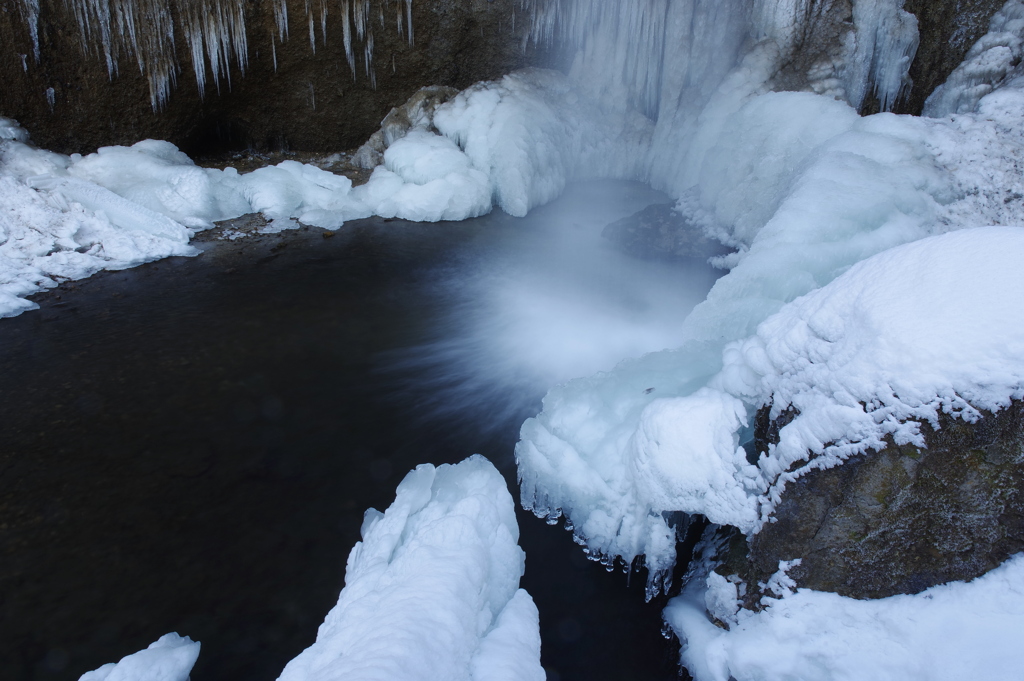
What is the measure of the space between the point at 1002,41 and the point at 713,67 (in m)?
3.76

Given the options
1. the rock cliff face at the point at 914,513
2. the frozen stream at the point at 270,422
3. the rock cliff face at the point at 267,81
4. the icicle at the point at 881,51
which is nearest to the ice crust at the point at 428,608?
the frozen stream at the point at 270,422

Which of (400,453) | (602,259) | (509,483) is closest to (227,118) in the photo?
(602,259)

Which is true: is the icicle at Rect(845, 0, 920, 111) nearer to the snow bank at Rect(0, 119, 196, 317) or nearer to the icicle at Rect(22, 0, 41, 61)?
the snow bank at Rect(0, 119, 196, 317)

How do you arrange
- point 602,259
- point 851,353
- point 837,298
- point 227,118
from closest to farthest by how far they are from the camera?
1. point 851,353
2. point 837,298
3. point 602,259
4. point 227,118

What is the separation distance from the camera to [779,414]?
306 cm

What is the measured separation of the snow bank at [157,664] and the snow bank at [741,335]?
7.02 feet

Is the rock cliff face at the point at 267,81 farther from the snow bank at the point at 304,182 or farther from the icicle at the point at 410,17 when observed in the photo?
the snow bank at the point at 304,182

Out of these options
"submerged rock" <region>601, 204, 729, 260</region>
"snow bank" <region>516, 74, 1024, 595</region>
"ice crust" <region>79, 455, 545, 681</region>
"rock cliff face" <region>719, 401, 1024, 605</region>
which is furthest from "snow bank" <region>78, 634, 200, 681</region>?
"submerged rock" <region>601, 204, 729, 260</region>

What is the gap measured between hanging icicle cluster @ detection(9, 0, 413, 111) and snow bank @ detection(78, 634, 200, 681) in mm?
8614

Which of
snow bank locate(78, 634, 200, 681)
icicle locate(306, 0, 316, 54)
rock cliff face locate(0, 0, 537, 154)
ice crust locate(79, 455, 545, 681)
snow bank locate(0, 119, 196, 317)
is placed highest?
icicle locate(306, 0, 316, 54)

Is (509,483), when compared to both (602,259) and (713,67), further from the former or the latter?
(713,67)

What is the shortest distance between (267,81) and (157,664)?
940cm

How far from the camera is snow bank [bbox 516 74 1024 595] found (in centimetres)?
331

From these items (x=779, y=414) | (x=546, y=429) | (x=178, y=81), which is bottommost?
(x=546, y=429)
